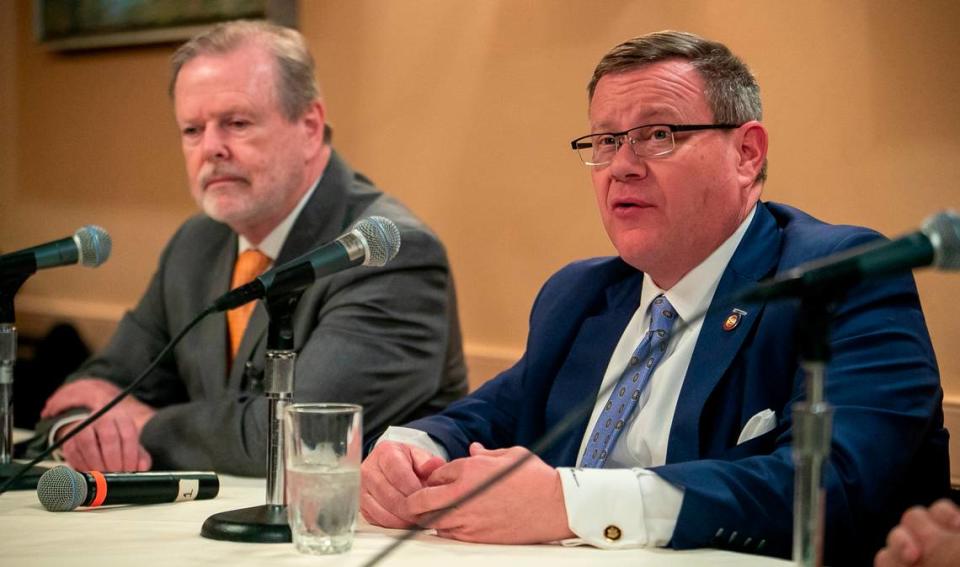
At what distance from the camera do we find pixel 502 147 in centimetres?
360

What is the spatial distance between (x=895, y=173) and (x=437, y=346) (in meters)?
1.18

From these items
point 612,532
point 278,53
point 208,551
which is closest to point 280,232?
point 278,53

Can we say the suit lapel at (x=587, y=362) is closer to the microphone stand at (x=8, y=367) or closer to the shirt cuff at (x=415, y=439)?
the shirt cuff at (x=415, y=439)

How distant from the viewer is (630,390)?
7.49 ft

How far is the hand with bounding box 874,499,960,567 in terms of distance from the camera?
5.15 ft

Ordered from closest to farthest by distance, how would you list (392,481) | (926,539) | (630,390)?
(926,539) < (392,481) < (630,390)

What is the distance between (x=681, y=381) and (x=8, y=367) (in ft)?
4.34

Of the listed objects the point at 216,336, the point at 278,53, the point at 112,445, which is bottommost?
the point at 112,445

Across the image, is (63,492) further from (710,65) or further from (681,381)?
(710,65)

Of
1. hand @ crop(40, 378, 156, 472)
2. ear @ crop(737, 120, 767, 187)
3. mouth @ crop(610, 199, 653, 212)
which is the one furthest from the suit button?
hand @ crop(40, 378, 156, 472)

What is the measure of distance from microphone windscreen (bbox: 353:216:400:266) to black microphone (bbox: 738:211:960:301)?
77 cm

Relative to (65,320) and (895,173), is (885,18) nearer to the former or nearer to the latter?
(895,173)

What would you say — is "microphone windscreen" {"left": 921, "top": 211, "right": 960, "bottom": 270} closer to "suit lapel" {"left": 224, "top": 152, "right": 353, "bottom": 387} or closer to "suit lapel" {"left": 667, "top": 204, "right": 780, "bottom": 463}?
"suit lapel" {"left": 667, "top": 204, "right": 780, "bottom": 463}

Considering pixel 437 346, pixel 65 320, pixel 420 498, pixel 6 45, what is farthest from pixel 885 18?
pixel 6 45
